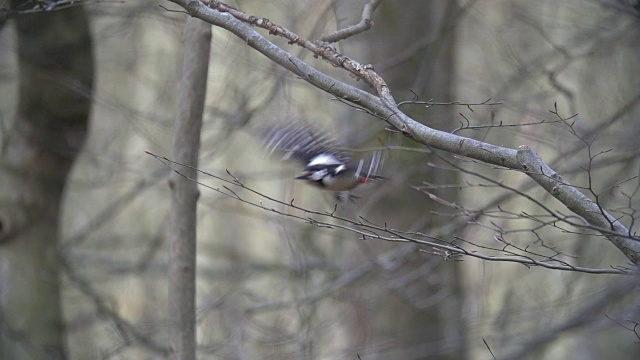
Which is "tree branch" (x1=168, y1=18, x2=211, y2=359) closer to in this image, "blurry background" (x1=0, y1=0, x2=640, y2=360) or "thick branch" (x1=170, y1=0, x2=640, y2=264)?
"blurry background" (x1=0, y1=0, x2=640, y2=360)

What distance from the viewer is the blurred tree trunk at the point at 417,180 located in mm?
5059

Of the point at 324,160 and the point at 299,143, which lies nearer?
the point at 324,160

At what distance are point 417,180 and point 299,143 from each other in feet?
7.06

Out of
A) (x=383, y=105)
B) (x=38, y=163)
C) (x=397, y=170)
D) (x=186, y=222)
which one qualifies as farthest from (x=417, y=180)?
(x=383, y=105)

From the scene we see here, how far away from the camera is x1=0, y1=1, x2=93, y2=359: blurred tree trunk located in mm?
4828

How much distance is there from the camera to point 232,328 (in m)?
5.51

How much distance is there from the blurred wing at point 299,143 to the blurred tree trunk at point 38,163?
2112mm

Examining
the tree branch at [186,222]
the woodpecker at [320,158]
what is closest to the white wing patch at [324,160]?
the woodpecker at [320,158]

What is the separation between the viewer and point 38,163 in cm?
496

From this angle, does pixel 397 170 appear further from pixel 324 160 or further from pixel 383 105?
pixel 383 105

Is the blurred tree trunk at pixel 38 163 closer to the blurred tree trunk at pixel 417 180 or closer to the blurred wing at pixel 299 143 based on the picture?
the blurred tree trunk at pixel 417 180

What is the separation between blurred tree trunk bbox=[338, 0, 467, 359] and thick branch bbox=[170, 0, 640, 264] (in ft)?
8.88

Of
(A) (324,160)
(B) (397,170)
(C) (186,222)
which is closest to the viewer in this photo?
(A) (324,160)

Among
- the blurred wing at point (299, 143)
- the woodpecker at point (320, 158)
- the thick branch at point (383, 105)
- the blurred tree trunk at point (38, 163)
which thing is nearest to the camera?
the thick branch at point (383, 105)
